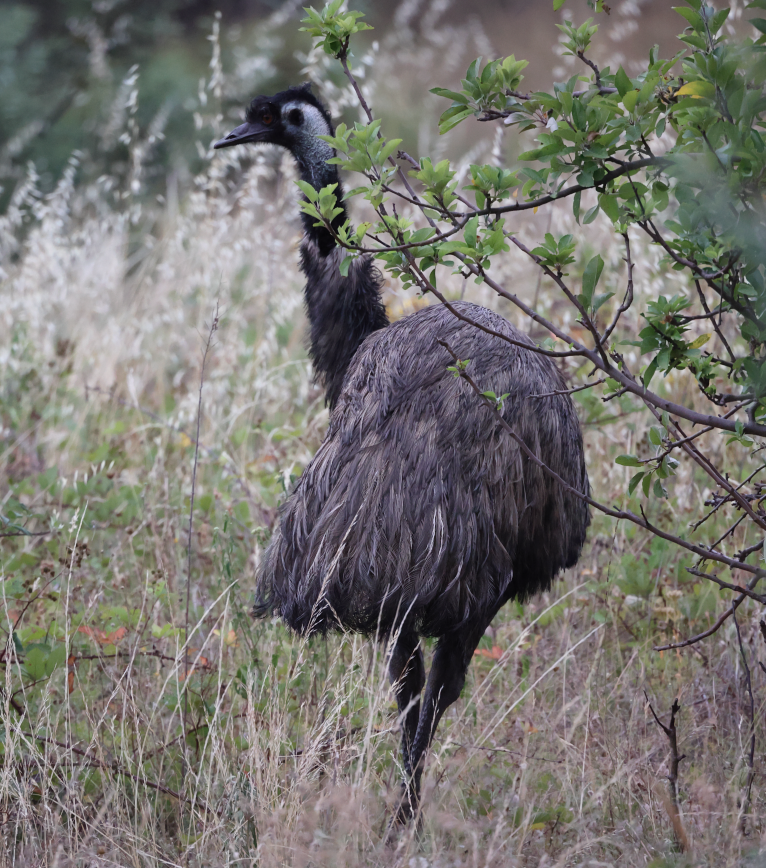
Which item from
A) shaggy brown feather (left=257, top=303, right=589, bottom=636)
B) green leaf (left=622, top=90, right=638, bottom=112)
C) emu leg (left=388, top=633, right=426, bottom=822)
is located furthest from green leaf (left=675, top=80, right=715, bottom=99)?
emu leg (left=388, top=633, right=426, bottom=822)

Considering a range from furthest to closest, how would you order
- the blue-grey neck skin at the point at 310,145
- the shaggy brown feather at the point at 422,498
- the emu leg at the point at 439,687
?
the blue-grey neck skin at the point at 310,145 → the emu leg at the point at 439,687 → the shaggy brown feather at the point at 422,498

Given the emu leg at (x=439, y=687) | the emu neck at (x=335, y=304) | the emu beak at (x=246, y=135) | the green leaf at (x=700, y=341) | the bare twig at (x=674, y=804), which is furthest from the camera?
the emu beak at (x=246, y=135)

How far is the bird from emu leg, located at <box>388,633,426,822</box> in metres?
0.01

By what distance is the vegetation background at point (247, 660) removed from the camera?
9.55 ft

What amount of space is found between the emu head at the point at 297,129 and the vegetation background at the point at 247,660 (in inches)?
12.7

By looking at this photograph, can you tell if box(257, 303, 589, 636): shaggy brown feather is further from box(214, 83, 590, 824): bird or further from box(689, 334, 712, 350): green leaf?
box(689, 334, 712, 350): green leaf

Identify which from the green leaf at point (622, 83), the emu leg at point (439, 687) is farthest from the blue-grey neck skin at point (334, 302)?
the green leaf at point (622, 83)

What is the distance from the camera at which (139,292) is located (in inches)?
301

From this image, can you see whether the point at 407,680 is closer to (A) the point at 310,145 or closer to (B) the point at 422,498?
(B) the point at 422,498

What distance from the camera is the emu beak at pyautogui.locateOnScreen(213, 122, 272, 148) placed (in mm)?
4430

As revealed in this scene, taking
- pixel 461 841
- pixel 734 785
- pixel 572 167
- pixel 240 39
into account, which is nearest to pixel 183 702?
pixel 461 841

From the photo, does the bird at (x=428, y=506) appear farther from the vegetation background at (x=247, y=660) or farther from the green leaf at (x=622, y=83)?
the green leaf at (x=622, y=83)

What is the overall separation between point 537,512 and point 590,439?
240 cm

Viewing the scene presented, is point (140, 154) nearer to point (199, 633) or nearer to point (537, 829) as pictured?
point (199, 633)
